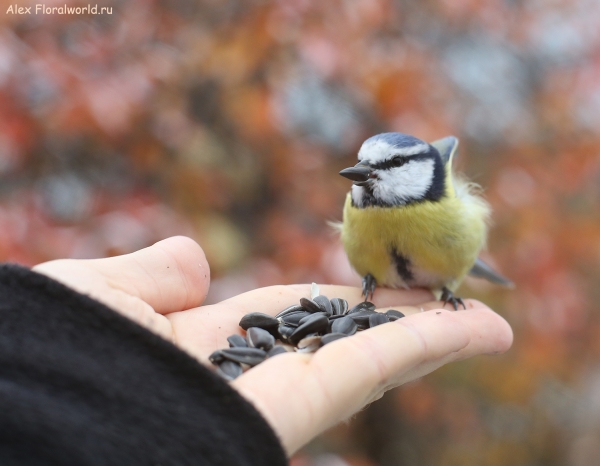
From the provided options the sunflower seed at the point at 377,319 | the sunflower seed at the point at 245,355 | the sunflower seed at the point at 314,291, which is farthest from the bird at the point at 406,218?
the sunflower seed at the point at 245,355

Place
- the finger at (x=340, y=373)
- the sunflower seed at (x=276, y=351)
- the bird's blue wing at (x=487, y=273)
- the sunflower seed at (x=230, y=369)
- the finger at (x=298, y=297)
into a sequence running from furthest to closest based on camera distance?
the bird's blue wing at (x=487, y=273)
the finger at (x=298, y=297)
the sunflower seed at (x=276, y=351)
the sunflower seed at (x=230, y=369)
the finger at (x=340, y=373)

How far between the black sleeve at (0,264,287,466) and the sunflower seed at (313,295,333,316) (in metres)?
0.54

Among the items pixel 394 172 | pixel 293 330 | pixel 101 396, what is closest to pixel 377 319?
pixel 293 330

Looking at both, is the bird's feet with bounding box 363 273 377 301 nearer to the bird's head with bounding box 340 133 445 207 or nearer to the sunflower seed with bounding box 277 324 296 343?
the bird's head with bounding box 340 133 445 207

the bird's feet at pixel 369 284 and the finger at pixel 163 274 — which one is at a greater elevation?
the finger at pixel 163 274

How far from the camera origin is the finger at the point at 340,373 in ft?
2.48

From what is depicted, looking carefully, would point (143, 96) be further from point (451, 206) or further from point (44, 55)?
point (451, 206)

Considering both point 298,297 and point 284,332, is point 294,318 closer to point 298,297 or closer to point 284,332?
point 284,332

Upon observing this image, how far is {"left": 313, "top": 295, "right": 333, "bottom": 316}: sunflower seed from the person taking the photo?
4.09 feet

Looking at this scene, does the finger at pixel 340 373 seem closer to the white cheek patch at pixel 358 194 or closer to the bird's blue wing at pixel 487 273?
the white cheek patch at pixel 358 194

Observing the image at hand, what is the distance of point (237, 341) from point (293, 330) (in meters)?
0.13

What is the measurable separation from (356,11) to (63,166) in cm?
103

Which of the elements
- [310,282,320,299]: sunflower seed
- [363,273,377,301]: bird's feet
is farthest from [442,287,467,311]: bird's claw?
[310,282,320,299]: sunflower seed

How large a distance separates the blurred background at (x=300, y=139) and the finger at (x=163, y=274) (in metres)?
0.49
